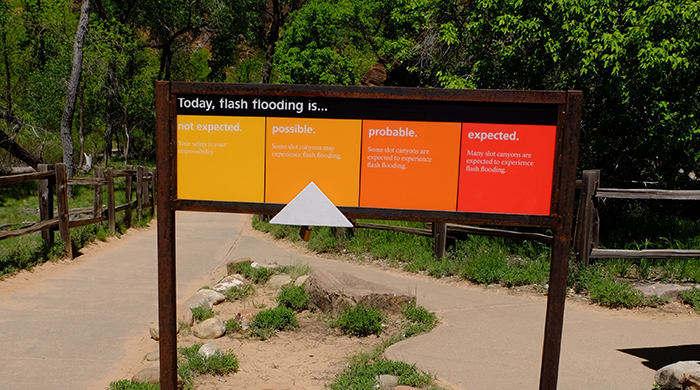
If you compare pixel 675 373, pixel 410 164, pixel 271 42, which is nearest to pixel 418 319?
pixel 675 373

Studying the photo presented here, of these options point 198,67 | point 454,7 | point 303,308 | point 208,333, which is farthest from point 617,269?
point 198,67

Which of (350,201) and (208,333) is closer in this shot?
(350,201)

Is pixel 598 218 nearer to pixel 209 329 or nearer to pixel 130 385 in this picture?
pixel 209 329

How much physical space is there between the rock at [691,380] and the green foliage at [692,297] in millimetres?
3482

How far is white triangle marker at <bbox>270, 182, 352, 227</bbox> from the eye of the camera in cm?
337

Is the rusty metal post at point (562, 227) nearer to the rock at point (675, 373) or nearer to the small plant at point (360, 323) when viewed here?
the rock at point (675, 373)

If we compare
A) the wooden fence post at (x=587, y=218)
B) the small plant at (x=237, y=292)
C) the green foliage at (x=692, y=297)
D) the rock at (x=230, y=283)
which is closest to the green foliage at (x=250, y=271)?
the rock at (x=230, y=283)

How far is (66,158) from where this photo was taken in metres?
19.2

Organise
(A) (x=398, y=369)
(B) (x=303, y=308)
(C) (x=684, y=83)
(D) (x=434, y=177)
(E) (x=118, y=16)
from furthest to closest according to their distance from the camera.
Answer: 1. (E) (x=118, y=16)
2. (C) (x=684, y=83)
3. (B) (x=303, y=308)
4. (A) (x=398, y=369)
5. (D) (x=434, y=177)

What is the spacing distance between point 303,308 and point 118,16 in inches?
1146

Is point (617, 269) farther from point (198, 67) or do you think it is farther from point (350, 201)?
point (198, 67)

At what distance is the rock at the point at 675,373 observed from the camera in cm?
396

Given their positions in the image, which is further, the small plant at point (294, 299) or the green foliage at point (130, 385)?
the small plant at point (294, 299)

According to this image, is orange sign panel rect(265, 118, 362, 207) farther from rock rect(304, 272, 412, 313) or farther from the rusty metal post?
rock rect(304, 272, 412, 313)
